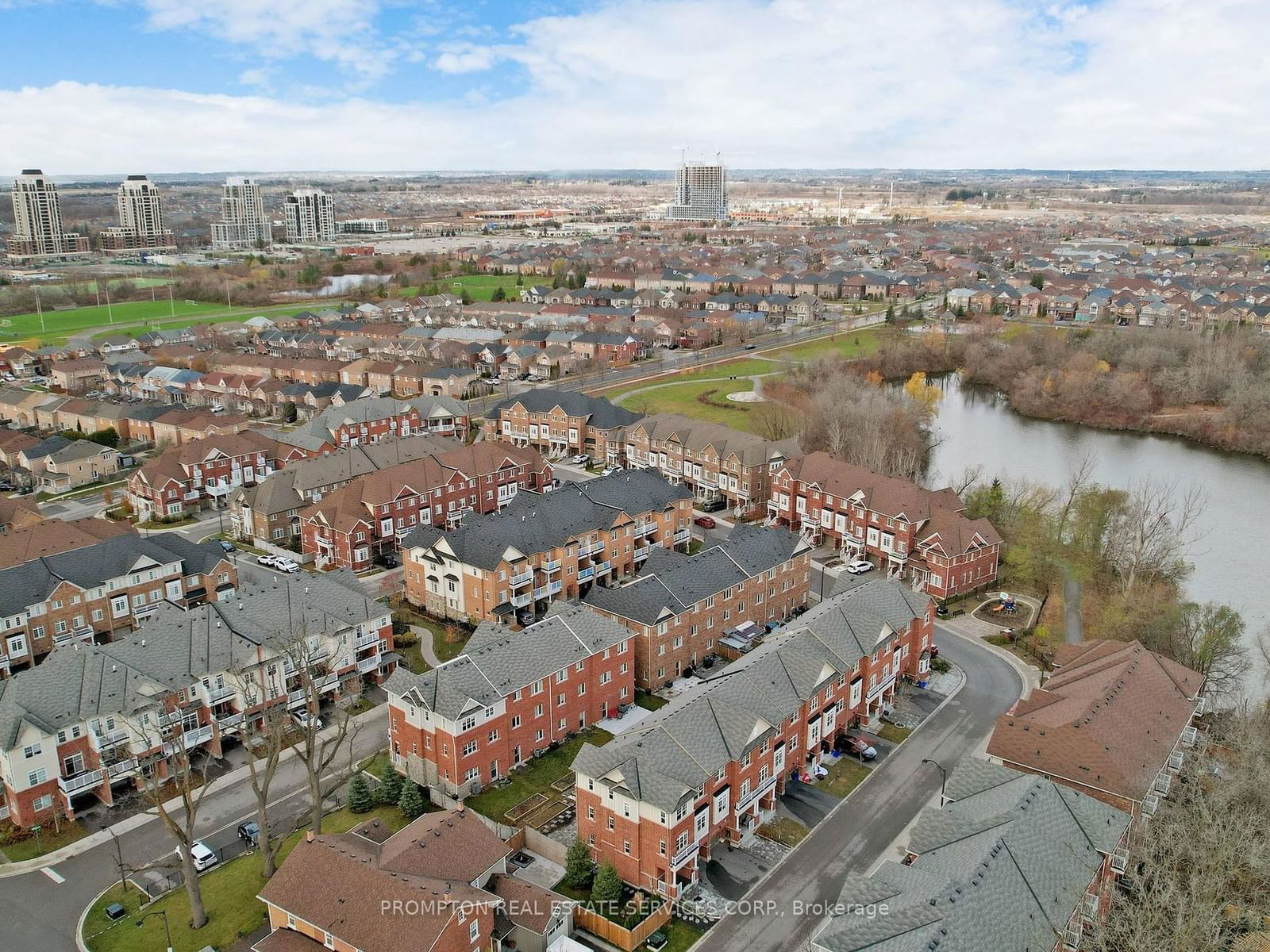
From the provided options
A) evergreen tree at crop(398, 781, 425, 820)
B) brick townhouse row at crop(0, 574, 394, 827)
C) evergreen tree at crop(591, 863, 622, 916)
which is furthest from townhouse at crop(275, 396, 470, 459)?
evergreen tree at crop(591, 863, 622, 916)

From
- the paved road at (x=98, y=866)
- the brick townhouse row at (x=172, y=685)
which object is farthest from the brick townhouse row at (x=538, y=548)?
the paved road at (x=98, y=866)

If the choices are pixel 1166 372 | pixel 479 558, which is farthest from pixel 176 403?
pixel 1166 372

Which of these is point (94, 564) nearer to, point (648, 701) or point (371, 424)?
point (648, 701)

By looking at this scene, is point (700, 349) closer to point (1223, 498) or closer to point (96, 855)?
point (1223, 498)

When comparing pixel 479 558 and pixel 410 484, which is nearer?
pixel 479 558

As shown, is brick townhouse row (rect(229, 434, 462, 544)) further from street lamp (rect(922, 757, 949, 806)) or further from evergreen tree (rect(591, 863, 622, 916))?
street lamp (rect(922, 757, 949, 806))

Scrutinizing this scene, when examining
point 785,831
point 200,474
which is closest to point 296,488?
point 200,474

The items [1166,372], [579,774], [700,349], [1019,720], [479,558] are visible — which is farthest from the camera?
[700,349]
